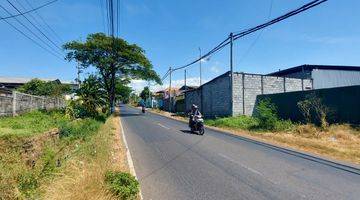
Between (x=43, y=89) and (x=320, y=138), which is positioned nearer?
(x=320, y=138)

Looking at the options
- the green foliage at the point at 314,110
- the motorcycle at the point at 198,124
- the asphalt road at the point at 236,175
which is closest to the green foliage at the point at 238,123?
the green foliage at the point at 314,110

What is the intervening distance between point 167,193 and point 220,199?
120 cm

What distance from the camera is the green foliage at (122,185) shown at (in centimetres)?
710

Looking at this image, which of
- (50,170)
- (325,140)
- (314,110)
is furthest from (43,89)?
(50,170)

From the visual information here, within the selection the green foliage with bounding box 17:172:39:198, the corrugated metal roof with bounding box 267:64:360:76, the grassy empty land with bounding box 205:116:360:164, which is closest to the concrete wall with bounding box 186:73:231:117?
the grassy empty land with bounding box 205:116:360:164

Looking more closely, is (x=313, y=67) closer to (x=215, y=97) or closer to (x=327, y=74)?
(x=327, y=74)

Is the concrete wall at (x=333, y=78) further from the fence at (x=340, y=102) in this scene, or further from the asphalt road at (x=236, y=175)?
the asphalt road at (x=236, y=175)

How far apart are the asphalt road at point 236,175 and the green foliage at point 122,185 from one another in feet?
1.13

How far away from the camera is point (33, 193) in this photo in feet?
23.8

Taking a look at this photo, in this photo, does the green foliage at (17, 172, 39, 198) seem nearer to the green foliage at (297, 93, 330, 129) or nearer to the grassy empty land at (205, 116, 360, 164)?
the grassy empty land at (205, 116, 360, 164)

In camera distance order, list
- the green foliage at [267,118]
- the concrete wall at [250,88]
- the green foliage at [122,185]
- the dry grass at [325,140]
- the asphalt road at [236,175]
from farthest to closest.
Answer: the concrete wall at [250,88]
the green foliage at [267,118]
the dry grass at [325,140]
the asphalt road at [236,175]
the green foliage at [122,185]

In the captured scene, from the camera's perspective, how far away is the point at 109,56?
4834cm

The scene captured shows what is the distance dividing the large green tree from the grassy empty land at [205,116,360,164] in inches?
1003

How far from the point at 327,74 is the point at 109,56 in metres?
27.2
